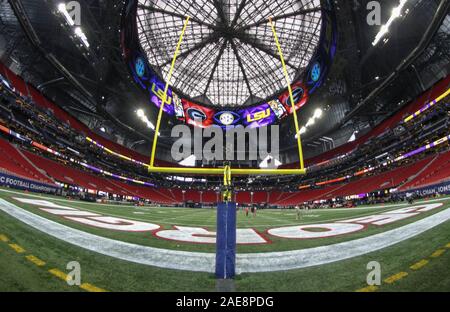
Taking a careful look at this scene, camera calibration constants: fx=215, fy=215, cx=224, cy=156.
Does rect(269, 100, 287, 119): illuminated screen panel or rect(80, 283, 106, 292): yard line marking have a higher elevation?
rect(269, 100, 287, 119): illuminated screen panel

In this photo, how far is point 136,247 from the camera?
4.18 meters

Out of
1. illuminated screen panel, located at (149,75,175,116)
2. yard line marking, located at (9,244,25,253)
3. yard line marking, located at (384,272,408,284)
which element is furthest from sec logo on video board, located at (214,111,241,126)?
yard line marking, located at (384,272,408,284)

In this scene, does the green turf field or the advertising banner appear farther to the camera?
the advertising banner

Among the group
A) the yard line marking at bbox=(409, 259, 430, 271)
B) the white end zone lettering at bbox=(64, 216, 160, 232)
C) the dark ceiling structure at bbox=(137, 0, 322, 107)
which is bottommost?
the white end zone lettering at bbox=(64, 216, 160, 232)

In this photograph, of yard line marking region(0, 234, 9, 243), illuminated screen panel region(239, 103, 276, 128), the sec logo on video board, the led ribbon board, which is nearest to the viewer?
yard line marking region(0, 234, 9, 243)

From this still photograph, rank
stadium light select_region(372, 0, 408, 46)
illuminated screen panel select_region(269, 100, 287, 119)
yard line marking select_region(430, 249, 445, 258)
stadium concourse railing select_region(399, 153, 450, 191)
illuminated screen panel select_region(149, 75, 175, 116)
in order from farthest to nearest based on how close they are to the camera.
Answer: illuminated screen panel select_region(269, 100, 287, 119) < illuminated screen panel select_region(149, 75, 175, 116) < stadium light select_region(372, 0, 408, 46) < stadium concourse railing select_region(399, 153, 450, 191) < yard line marking select_region(430, 249, 445, 258)

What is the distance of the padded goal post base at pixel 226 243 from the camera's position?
110 inches

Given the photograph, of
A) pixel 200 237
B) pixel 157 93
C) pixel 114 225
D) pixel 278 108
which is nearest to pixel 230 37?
pixel 278 108

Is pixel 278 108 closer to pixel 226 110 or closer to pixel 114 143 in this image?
pixel 226 110

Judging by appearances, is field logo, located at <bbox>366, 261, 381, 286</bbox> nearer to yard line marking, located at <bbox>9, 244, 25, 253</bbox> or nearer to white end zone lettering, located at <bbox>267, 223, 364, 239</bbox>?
white end zone lettering, located at <bbox>267, 223, 364, 239</bbox>

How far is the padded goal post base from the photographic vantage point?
279 centimetres

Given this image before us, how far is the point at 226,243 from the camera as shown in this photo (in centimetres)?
292

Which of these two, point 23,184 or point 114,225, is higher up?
point 23,184
